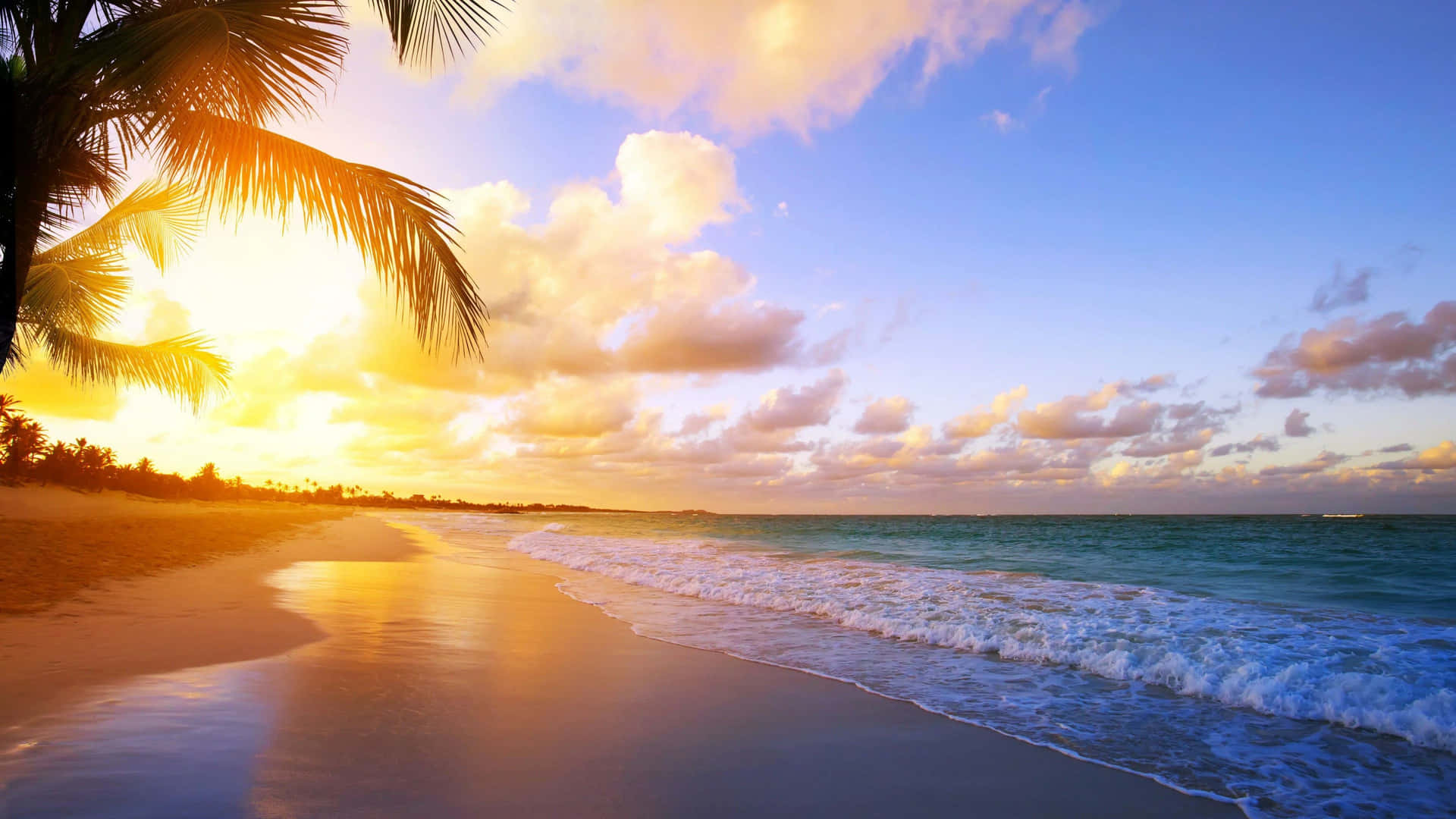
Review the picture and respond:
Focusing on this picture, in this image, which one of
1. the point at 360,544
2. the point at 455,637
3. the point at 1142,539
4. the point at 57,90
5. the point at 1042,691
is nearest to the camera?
the point at 57,90

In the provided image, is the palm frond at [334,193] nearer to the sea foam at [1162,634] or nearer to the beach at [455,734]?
the beach at [455,734]

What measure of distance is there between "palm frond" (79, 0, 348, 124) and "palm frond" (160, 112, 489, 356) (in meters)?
0.24

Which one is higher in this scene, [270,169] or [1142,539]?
[270,169]

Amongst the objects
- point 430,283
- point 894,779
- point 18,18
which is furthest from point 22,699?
point 894,779

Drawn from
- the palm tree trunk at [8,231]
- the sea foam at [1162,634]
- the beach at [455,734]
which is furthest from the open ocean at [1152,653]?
the palm tree trunk at [8,231]

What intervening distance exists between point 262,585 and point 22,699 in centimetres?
743

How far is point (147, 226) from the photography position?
7.98 metres

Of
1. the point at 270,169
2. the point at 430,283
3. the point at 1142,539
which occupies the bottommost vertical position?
the point at 1142,539

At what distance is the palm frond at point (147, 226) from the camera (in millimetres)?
7383

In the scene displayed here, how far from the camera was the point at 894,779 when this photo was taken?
4328 millimetres

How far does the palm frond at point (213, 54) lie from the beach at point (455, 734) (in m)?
3.78

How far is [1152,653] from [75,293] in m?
13.3

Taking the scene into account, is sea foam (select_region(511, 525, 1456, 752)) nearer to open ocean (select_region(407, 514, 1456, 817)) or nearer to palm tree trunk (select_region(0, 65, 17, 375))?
open ocean (select_region(407, 514, 1456, 817))

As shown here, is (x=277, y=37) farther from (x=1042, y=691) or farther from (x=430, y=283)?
(x=1042, y=691)
